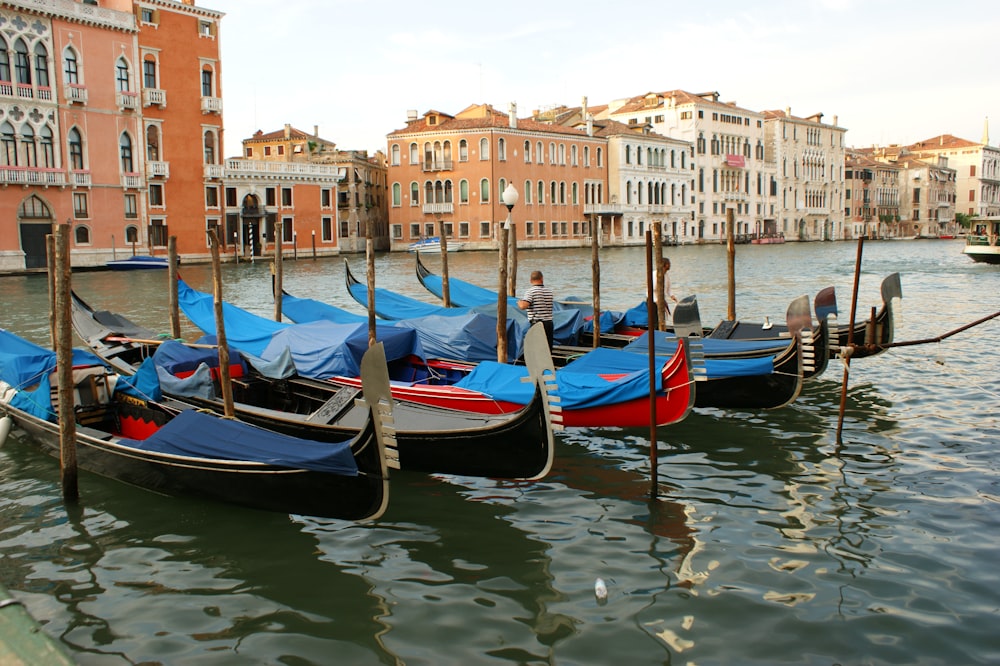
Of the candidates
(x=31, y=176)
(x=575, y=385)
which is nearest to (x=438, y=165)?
(x=31, y=176)

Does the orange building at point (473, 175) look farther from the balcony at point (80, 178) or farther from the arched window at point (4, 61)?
the arched window at point (4, 61)

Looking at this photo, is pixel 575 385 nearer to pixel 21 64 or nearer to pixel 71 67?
pixel 21 64

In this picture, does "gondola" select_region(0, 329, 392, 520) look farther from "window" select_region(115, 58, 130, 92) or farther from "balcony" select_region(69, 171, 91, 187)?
"window" select_region(115, 58, 130, 92)

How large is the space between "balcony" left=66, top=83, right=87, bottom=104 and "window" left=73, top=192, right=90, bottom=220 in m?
2.50

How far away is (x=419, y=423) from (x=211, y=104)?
25.3 metres

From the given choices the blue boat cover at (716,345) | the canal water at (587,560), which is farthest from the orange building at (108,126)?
the canal water at (587,560)

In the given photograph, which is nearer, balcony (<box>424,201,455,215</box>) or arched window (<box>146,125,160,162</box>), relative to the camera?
arched window (<box>146,125,160,162</box>)

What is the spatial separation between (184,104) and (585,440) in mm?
24802

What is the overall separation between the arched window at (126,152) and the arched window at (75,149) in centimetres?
121

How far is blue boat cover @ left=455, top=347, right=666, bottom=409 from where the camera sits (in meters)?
5.23

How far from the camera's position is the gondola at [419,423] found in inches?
172

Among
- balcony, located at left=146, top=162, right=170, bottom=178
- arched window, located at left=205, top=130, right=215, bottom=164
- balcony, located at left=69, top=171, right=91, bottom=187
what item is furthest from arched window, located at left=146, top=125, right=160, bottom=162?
balcony, located at left=69, top=171, right=91, bottom=187

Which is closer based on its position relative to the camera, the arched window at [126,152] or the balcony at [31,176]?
the balcony at [31,176]

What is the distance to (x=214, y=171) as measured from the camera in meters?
27.9
